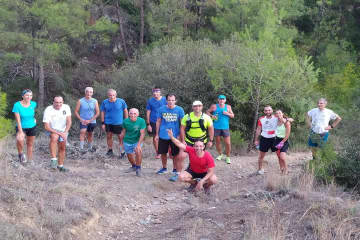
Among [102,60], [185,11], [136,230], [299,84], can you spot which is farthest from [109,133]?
[102,60]

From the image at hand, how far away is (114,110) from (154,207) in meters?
3.24

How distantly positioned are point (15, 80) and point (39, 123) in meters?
5.97

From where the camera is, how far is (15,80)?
2444 centimetres

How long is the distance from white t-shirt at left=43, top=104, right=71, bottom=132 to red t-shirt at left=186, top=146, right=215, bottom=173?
2597 millimetres

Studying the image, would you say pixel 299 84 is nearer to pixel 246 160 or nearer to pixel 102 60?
pixel 246 160

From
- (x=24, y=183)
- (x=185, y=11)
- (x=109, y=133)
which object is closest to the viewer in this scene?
(x=24, y=183)

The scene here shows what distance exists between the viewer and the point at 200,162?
7.14m

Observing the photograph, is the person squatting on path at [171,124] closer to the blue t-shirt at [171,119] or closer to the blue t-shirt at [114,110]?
the blue t-shirt at [171,119]

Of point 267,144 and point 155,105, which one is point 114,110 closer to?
point 155,105

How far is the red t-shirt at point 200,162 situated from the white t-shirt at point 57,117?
2.60m

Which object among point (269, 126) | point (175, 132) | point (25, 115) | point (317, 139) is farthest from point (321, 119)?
point (25, 115)

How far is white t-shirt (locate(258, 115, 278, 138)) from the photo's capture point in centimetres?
854

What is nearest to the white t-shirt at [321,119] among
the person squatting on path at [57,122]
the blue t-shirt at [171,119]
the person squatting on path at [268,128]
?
the person squatting on path at [268,128]

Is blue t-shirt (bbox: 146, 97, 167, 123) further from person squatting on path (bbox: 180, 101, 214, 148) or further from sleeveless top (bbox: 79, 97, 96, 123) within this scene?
person squatting on path (bbox: 180, 101, 214, 148)
